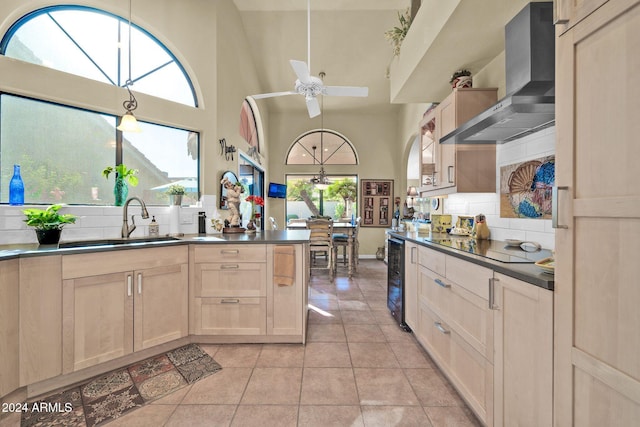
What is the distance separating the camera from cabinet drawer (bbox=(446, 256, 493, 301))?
1.33 m

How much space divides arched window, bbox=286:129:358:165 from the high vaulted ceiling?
1372mm

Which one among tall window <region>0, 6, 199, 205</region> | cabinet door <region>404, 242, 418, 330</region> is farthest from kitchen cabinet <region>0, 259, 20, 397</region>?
cabinet door <region>404, 242, 418, 330</region>

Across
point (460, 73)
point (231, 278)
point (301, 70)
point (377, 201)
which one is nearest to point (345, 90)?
point (301, 70)

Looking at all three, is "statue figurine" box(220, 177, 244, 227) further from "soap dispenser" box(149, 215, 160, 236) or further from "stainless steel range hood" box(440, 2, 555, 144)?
"stainless steel range hood" box(440, 2, 555, 144)

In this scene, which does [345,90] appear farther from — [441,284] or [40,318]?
[40,318]

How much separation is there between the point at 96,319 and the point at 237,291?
930mm

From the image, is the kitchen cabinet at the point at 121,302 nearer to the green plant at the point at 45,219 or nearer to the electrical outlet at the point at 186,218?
the green plant at the point at 45,219

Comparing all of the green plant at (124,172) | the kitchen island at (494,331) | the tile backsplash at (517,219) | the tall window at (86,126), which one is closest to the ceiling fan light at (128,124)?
the green plant at (124,172)

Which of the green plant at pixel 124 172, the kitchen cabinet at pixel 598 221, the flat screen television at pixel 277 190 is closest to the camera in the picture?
the kitchen cabinet at pixel 598 221

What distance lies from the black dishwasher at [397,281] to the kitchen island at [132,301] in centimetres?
99

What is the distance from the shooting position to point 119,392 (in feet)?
5.53

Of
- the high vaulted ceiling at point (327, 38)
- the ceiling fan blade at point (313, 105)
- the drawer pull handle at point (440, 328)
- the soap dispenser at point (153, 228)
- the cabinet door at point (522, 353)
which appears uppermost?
the high vaulted ceiling at point (327, 38)

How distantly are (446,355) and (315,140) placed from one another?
5.85 m

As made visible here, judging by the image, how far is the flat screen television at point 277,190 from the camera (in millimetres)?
6286
